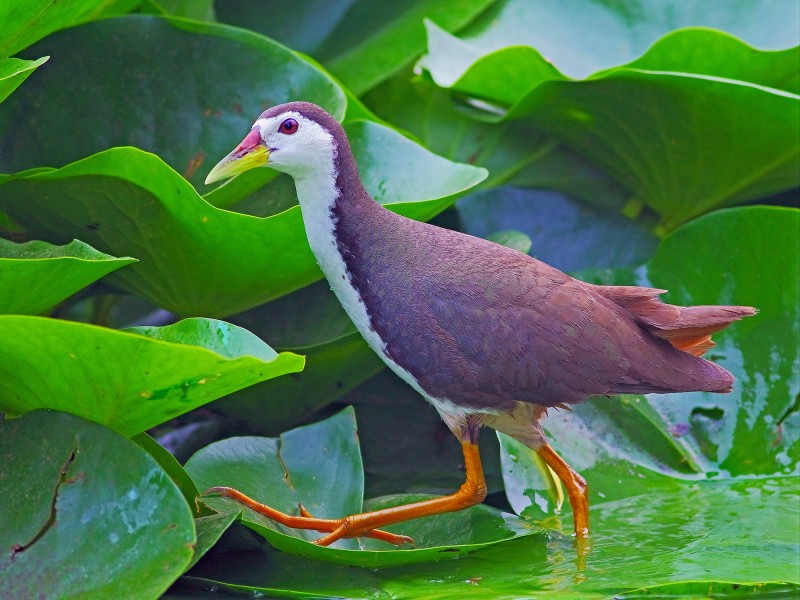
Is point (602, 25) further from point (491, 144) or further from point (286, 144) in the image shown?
point (286, 144)

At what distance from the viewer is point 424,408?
291 centimetres

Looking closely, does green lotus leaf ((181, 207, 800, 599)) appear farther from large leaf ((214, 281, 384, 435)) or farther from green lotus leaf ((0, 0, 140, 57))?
green lotus leaf ((0, 0, 140, 57))

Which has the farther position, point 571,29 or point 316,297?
point 571,29

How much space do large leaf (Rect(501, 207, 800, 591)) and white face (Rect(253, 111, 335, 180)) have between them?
0.84 metres

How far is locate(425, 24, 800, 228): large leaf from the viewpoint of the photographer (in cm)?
275

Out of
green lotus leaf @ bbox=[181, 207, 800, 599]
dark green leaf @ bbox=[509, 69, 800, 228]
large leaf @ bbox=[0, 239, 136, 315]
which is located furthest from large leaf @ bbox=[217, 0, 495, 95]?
large leaf @ bbox=[0, 239, 136, 315]

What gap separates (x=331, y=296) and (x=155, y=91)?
0.68m

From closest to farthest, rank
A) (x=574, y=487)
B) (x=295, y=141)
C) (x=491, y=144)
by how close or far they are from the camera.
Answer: (x=295, y=141) < (x=574, y=487) < (x=491, y=144)

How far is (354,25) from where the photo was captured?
3379 millimetres

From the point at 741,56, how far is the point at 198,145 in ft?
4.76

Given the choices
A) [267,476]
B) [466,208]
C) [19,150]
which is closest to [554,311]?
[267,476]

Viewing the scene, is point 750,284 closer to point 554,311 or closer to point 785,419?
point 785,419

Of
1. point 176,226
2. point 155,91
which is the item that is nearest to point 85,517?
point 176,226

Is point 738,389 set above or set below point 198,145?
below
